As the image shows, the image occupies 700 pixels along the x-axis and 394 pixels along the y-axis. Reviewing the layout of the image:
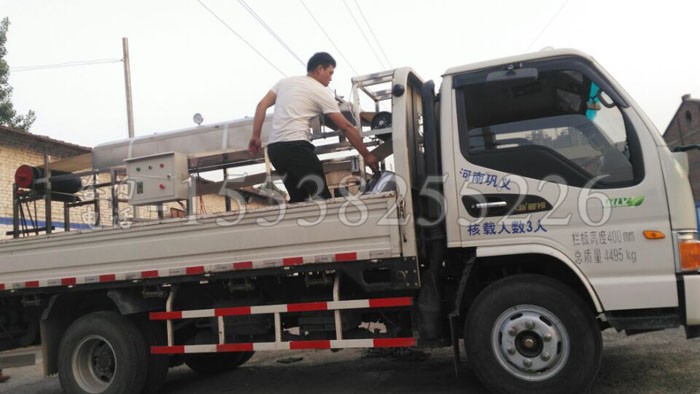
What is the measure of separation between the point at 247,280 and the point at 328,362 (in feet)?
8.62

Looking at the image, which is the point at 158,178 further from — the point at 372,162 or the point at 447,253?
the point at 447,253

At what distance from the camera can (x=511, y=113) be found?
454cm

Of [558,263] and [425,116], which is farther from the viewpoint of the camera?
[425,116]

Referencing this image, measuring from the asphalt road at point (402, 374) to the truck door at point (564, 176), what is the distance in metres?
1.20

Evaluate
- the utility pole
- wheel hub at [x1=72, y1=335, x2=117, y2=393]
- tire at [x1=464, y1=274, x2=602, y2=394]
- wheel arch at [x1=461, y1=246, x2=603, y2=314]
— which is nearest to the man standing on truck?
wheel arch at [x1=461, y1=246, x2=603, y2=314]

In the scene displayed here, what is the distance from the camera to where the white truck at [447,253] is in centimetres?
412

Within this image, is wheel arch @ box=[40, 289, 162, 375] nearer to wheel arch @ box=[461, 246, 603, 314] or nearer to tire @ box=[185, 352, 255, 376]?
tire @ box=[185, 352, 255, 376]

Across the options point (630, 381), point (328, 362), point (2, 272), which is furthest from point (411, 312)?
point (2, 272)

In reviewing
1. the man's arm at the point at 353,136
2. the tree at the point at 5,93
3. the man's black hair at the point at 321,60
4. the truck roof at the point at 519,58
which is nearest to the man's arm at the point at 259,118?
the man's black hair at the point at 321,60

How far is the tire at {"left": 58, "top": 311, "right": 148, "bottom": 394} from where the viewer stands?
5.37 meters

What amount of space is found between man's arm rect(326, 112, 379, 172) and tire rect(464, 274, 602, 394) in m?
1.54

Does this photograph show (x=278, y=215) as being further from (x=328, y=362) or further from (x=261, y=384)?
(x=328, y=362)

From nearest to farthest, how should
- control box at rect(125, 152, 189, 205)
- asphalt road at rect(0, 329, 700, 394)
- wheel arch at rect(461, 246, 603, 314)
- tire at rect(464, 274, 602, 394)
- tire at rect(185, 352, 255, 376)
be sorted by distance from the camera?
tire at rect(464, 274, 602, 394) < wheel arch at rect(461, 246, 603, 314) < asphalt road at rect(0, 329, 700, 394) < control box at rect(125, 152, 189, 205) < tire at rect(185, 352, 255, 376)

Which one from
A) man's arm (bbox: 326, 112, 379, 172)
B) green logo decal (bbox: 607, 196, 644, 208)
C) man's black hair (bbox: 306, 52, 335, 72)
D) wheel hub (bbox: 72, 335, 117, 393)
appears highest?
man's black hair (bbox: 306, 52, 335, 72)
